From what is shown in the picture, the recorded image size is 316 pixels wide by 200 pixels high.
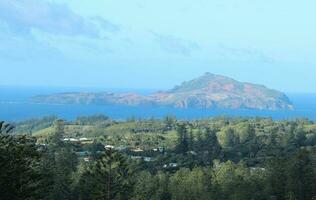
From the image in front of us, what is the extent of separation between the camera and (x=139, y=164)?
5562 centimetres

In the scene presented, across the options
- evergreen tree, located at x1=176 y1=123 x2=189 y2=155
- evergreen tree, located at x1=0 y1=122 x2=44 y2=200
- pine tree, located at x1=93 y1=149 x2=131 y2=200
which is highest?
evergreen tree, located at x1=0 y1=122 x2=44 y2=200

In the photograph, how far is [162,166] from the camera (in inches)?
2279

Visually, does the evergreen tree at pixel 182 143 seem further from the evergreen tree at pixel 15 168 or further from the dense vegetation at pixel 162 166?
the evergreen tree at pixel 15 168

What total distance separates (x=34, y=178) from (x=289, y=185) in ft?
68.6

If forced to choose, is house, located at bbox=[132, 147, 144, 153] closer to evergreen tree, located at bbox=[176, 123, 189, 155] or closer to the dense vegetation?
the dense vegetation

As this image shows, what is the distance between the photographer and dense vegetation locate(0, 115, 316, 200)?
78.2ft

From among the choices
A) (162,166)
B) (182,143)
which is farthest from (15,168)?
(182,143)

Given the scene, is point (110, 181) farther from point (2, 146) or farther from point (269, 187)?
point (269, 187)

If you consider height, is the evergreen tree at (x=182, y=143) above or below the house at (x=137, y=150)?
above

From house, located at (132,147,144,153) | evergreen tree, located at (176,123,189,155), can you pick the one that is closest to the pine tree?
house, located at (132,147,144,153)

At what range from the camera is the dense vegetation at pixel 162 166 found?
23.8m

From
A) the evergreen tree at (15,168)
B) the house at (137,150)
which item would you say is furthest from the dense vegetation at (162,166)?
the house at (137,150)

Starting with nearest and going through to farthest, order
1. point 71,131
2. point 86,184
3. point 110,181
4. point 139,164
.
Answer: point 110,181 → point 86,184 → point 139,164 → point 71,131

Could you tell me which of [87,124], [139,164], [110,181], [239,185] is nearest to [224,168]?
[239,185]
